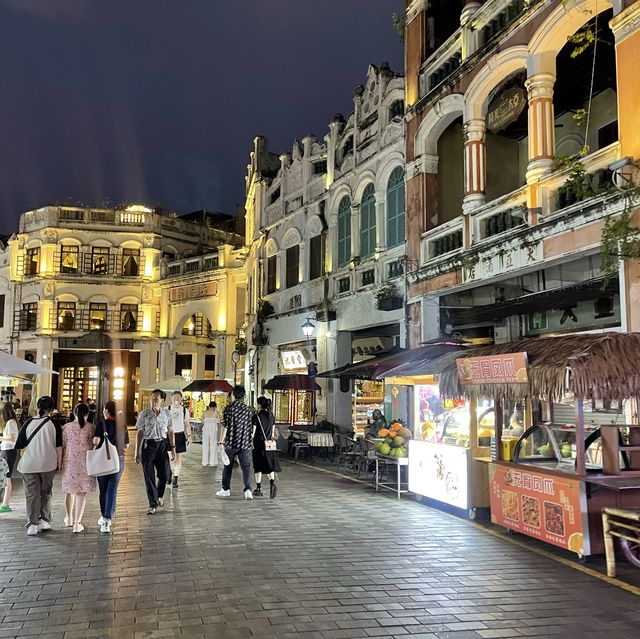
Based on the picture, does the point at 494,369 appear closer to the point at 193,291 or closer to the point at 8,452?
the point at 8,452

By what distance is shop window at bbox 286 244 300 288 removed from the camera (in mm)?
23547

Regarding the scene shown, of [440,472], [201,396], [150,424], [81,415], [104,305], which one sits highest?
[104,305]

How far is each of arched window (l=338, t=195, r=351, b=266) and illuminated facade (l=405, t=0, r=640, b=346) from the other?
406cm

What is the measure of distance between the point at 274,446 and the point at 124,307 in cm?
2859

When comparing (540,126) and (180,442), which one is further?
(180,442)

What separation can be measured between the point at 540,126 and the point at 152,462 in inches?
353

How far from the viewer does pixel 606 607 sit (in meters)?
5.88

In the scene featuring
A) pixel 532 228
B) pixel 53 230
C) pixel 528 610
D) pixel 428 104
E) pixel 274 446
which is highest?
pixel 53 230

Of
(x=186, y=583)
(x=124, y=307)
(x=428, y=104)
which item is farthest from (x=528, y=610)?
(x=124, y=307)

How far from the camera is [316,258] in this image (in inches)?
880

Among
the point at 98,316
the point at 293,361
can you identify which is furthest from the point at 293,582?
the point at 98,316

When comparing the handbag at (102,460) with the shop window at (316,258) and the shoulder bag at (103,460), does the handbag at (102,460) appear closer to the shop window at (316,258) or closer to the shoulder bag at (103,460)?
the shoulder bag at (103,460)

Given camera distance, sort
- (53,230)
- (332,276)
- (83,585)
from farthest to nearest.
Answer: (53,230) < (332,276) < (83,585)

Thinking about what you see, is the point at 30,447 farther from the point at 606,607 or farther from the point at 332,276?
the point at 332,276
